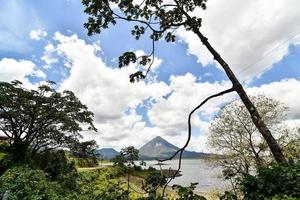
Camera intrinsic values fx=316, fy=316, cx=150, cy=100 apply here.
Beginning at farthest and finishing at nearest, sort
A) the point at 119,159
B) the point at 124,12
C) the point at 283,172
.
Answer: the point at 124,12 < the point at 119,159 < the point at 283,172

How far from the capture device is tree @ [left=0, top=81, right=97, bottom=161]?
26.3 meters

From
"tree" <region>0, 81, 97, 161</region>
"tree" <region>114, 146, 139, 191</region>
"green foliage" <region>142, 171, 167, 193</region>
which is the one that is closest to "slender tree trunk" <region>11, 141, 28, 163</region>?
"tree" <region>0, 81, 97, 161</region>

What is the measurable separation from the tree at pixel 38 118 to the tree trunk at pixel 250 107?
19.5m

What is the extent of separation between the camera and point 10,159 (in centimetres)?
2578

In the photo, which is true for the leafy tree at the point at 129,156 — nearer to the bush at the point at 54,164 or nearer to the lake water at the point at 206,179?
the lake water at the point at 206,179

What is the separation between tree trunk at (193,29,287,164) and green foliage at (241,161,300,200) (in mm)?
1332

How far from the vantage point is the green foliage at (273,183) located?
6.83 meters

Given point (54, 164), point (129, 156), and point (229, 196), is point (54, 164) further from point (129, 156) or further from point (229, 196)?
point (229, 196)

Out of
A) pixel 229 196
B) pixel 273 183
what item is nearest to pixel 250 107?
pixel 273 183

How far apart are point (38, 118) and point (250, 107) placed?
22.1 meters

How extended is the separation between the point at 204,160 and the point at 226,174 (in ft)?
95.1

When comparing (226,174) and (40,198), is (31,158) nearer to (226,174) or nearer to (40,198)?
(40,198)

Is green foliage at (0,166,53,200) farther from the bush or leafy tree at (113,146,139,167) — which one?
the bush

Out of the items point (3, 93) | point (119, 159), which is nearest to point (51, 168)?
point (3, 93)
